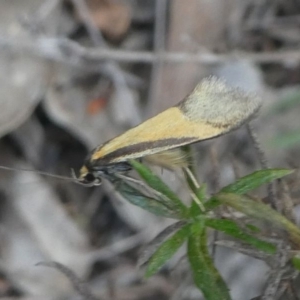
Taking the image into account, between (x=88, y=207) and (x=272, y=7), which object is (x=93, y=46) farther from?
(x=272, y=7)

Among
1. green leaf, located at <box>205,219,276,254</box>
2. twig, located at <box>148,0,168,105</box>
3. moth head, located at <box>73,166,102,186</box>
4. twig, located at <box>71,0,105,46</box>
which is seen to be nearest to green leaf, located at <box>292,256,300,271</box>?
green leaf, located at <box>205,219,276,254</box>

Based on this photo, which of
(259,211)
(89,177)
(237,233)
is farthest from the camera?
(89,177)

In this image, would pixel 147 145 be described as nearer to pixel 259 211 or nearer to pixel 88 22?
pixel 259 211

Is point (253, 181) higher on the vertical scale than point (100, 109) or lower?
lower

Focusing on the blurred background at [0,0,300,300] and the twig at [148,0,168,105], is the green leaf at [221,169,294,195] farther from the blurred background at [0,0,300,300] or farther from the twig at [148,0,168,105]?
the twig at [148,0,168,105]

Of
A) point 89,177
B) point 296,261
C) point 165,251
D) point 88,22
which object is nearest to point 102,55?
point 88,22

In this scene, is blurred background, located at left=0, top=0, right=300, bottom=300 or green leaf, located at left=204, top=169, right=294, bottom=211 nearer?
green leaf, located at left=204, top=169, right=294, bottom=211

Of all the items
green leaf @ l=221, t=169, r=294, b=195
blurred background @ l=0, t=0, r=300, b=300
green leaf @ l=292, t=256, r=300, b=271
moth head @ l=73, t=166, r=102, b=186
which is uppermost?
blurred background @ l=0, t=0, r=300, b=300
